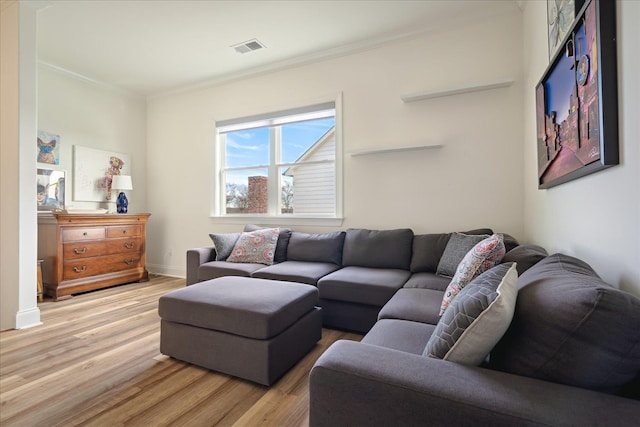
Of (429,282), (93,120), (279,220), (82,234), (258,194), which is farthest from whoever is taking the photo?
(93,120)

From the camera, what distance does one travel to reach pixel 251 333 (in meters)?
1.65

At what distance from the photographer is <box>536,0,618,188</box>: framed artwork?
107 cm

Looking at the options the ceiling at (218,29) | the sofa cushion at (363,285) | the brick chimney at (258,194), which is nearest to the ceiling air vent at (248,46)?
the ceiling at (218,29)

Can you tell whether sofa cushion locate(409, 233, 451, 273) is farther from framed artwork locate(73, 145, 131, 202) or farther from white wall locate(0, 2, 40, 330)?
framed artwork locate(73, 145, 131, 202)

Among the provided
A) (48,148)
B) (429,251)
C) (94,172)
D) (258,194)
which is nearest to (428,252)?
(429,251)

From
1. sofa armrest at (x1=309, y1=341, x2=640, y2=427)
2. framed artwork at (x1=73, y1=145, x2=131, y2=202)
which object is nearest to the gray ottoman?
sofa armrest at (x1=309, y1=341, x2=640, y2=427)

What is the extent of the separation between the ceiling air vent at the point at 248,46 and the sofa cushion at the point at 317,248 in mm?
2081

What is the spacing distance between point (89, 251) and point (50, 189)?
2.90ft

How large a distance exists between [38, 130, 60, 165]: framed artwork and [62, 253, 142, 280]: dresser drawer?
→ 1.27 m

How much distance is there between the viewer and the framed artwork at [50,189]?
351 cm

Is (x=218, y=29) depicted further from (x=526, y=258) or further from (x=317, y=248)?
(x=526, y=258)

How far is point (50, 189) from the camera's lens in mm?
3598

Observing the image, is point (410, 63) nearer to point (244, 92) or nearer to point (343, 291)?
point (244, 92)

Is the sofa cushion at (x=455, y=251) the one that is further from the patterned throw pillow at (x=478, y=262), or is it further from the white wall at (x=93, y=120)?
the white wall at (x=93, y=120)
